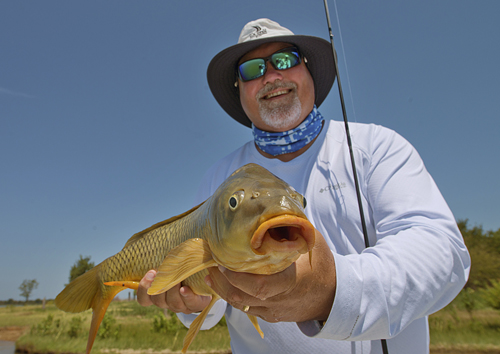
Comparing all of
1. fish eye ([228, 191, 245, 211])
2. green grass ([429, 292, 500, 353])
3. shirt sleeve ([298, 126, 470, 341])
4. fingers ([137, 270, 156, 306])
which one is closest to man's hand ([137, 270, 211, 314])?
fingers ([137, 270, 156, 306])

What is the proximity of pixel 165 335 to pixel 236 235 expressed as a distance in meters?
12.9

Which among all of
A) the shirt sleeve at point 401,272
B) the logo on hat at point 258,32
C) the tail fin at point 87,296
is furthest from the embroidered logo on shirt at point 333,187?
the tail fin at point 87,296

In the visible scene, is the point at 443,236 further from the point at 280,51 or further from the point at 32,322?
the point at 32,322

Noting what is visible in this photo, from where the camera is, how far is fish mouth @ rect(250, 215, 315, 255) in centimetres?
80

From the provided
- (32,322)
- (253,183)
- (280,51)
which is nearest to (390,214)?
(253,183)

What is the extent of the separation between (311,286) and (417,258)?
0.52 meters

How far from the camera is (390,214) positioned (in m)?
1.72

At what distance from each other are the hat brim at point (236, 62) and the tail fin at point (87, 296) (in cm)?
224

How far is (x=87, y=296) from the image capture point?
2.49 metres

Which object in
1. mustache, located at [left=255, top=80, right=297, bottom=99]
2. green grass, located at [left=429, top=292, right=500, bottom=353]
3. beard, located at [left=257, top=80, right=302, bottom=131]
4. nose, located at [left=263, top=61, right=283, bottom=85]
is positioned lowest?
green grass, located at [left=429, top=292, right=500, bottom=353]

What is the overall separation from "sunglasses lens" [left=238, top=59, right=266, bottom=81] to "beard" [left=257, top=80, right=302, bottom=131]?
0.19 metres

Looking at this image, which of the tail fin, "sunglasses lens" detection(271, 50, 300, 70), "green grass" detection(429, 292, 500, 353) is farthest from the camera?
"green grass" detection(429, 292, 500, 353)

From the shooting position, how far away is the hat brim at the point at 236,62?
115 inches

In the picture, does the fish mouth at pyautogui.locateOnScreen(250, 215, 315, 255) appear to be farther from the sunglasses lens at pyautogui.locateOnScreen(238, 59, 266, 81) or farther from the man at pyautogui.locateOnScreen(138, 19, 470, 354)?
the sunglasses lens at pyautogui.locateOnScreen(238, 59, 266, 81)
